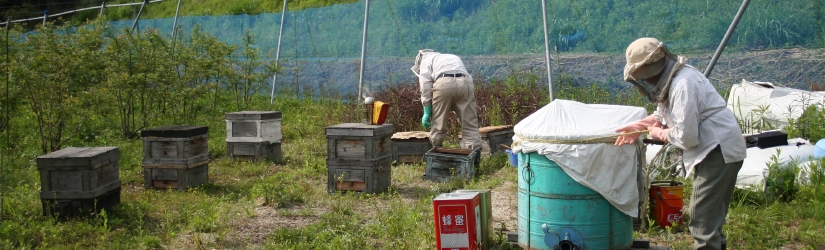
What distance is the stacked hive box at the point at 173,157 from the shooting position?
7297mm

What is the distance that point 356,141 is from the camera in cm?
715

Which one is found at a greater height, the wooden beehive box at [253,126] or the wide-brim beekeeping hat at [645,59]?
the wide-brim beekeeping hat at [645,59]

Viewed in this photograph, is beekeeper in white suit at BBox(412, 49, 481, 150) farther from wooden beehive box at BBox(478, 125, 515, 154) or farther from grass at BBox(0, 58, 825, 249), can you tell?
grass at BBox(0, 58, 825, 249)

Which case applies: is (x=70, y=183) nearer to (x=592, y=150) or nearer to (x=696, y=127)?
(x=592, y=150)

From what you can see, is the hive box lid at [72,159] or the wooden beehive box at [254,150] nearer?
the hive box lid at [72,159]

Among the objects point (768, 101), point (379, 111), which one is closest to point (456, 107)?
point (379, 111)

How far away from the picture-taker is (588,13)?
431 inches

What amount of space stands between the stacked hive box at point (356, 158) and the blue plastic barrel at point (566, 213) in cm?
272

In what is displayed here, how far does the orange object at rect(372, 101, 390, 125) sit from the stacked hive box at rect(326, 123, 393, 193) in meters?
0.15

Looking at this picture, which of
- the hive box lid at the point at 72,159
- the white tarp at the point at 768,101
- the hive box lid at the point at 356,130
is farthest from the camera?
the white tarp at the point at 768,101

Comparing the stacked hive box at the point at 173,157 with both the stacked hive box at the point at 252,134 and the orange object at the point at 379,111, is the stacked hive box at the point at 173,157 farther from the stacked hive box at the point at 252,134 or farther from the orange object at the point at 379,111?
the orange object at the point at 379,111

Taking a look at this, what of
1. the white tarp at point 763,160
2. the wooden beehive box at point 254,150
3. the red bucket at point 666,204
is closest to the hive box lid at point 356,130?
the wooden beehive box at point 254,150

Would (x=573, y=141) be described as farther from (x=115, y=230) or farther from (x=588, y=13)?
(x=588, y=13)

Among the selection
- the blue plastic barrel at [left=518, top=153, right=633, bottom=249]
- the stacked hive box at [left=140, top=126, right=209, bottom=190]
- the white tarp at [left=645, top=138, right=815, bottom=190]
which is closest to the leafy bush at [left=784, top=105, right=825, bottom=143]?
the white tarp at [left=645, top=138, right=815, bottom=190]
